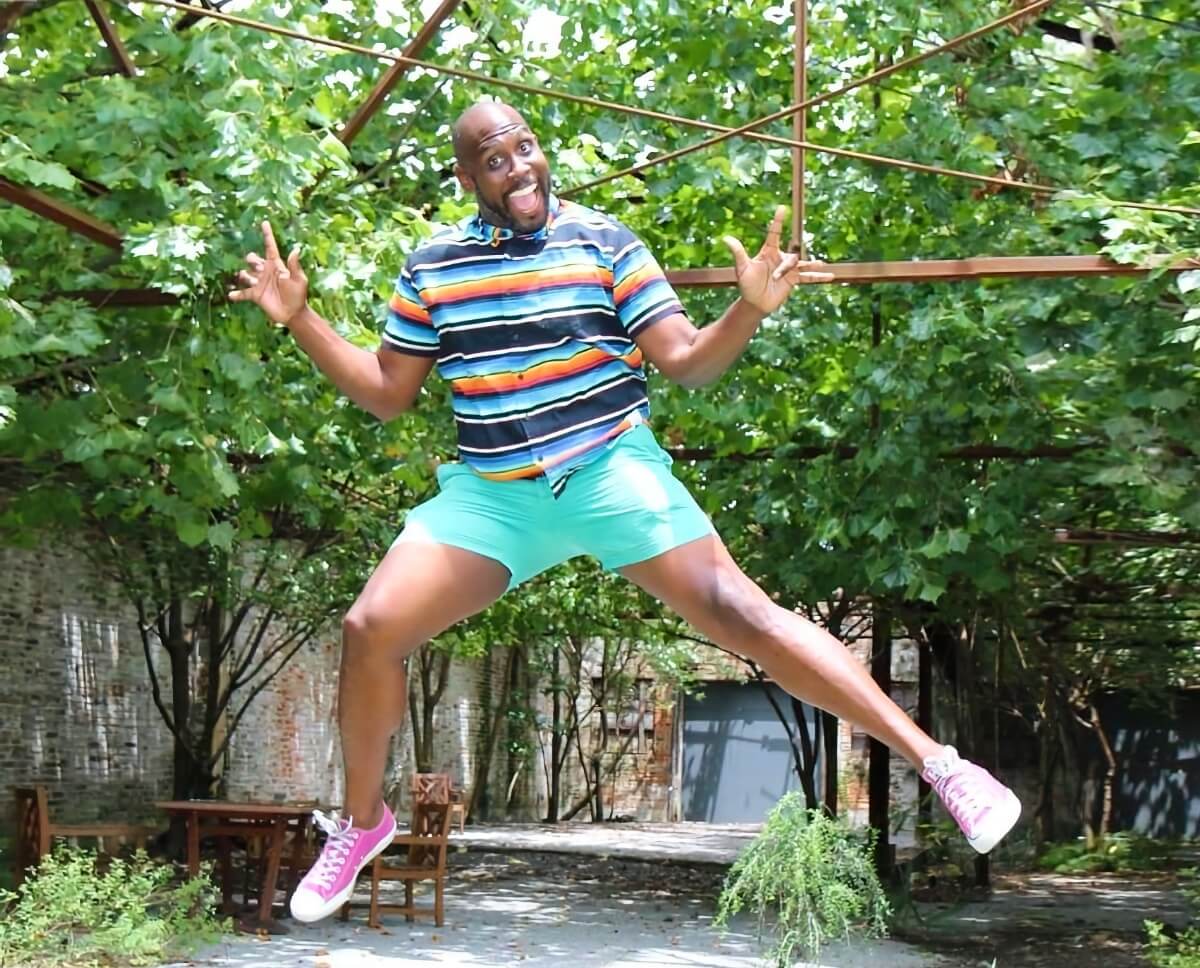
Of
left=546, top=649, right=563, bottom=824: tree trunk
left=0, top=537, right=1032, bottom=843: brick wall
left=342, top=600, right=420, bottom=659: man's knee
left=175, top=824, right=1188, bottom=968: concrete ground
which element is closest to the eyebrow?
left=342, top=600, right=420, bottom=659: man's knee

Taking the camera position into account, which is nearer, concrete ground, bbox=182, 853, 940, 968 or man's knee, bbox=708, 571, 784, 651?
man's knee, bbox=708, 571, 784, 651

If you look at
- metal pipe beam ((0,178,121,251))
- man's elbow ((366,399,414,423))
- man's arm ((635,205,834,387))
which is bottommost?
man's elbow ((366,399,414,423))

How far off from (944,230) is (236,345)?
13.9 ft

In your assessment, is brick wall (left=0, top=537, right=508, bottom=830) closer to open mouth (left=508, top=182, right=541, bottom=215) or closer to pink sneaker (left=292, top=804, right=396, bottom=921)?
pink sneaker (left=292, top=804, right=396, bottom=921)

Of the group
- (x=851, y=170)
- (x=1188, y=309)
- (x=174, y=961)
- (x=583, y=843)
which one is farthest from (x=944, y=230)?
(x=583, y=843)

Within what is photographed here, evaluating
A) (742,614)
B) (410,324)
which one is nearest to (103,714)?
(410,324)

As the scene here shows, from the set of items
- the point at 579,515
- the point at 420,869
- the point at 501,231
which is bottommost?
the point at 420,869

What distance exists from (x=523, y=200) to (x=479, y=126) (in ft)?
0.49

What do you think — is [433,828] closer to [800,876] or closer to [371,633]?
[800,876]

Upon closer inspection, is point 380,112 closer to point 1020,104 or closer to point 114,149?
point 114,149

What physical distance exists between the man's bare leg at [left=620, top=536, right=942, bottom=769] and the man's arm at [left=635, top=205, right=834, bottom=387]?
300mm

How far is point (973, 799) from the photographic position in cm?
280

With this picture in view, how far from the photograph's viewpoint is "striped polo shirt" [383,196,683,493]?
291 cm

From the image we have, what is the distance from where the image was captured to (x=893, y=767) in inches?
858
